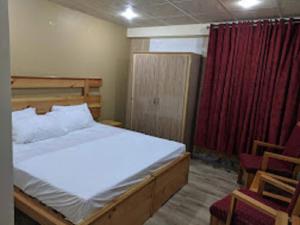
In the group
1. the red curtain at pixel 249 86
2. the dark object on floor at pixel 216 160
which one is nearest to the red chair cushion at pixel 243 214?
the red curtain at pixel 249 86

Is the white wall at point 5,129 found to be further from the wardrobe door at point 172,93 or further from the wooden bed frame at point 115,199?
the wardrobe door at point 172,93

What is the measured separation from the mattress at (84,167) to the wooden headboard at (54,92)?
659mm

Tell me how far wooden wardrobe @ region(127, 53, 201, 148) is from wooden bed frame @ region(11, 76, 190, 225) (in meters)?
0.92

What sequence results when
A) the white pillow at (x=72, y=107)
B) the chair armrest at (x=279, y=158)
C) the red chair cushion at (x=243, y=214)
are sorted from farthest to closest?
the white pillow at (x=72, y=107) < the chair armrest at (x=279, y=158) < the red chair cushion at (x=243, y=214)

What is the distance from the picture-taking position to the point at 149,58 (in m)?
4.20

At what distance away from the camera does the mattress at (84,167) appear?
1.78 m

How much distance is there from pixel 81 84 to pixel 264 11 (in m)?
2.94

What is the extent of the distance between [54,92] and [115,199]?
2283 mm

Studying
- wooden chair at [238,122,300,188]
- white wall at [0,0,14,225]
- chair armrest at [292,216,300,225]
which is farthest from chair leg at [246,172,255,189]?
white wall at [0,0,14,225]

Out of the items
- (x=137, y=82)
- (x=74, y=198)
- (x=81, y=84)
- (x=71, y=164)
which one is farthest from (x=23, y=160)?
(x=137, y=82)

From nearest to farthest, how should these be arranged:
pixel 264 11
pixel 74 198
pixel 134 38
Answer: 1. pixel 74 198
2. pixel 264 11
3. pixel 134 38

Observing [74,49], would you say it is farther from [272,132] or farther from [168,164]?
[272,132]

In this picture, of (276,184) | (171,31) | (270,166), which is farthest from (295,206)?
(171,31)

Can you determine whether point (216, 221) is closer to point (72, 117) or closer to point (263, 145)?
point (263, 145)
